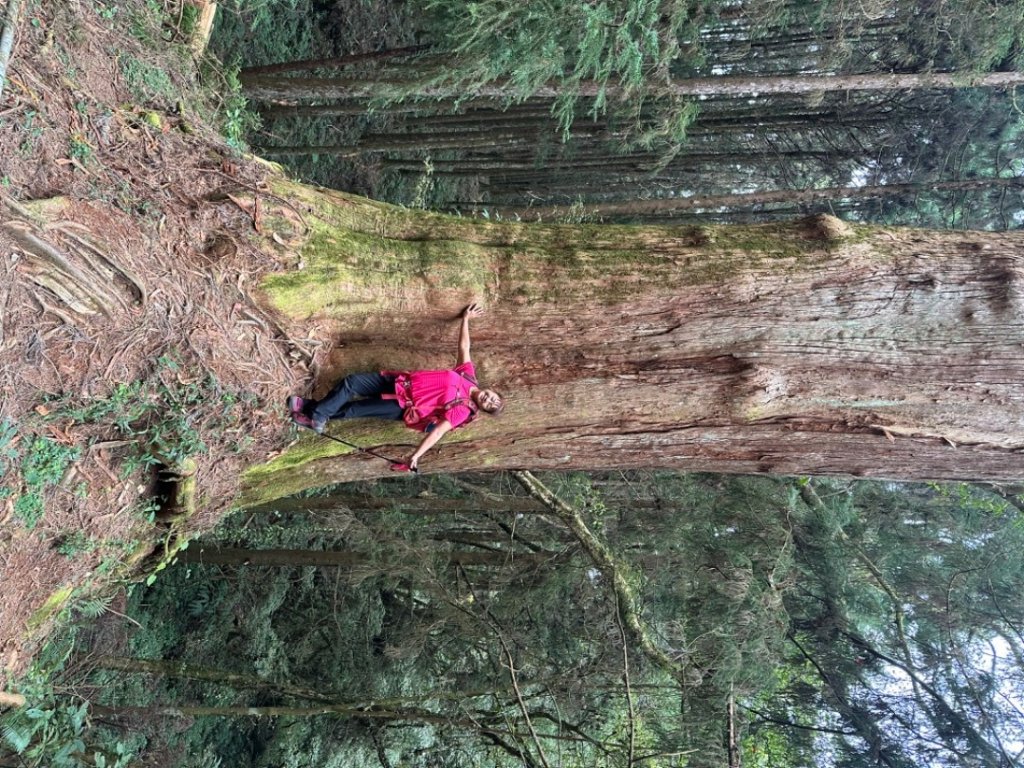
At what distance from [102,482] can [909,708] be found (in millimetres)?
11046

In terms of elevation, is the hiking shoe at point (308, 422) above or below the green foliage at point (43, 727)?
above

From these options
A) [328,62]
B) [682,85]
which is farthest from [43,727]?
[682,85]

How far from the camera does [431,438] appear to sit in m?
5.11

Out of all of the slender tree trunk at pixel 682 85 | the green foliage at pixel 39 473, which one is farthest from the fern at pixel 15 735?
the slender tree trunk at pixel 682 85

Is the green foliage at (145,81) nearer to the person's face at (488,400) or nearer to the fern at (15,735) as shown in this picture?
the person's face at (488,400)

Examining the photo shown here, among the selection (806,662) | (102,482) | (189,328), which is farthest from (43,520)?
(806,662)

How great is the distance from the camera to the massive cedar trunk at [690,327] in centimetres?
516

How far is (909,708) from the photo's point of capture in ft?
35.3

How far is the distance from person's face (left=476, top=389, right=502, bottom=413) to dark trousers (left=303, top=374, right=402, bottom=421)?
0.55 metres

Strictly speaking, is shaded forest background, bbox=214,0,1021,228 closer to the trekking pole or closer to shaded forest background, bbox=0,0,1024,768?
shaded forest background, bbox=0,0,1024,768

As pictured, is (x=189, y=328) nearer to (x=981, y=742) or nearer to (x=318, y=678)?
(x=318, y=678)

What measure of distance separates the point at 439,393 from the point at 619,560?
4.08 meters

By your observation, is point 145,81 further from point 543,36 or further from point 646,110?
point 646,110

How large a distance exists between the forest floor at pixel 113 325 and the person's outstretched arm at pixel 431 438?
92 centimetres
